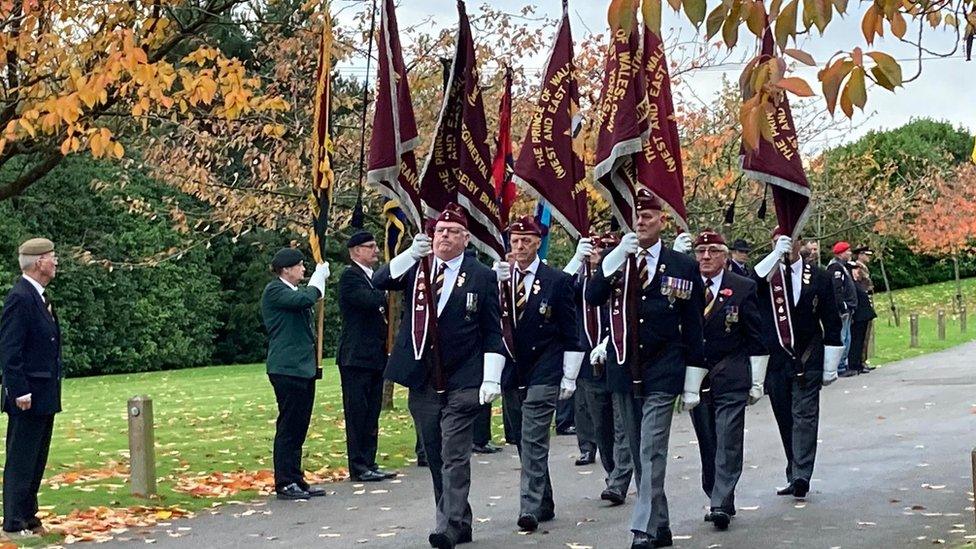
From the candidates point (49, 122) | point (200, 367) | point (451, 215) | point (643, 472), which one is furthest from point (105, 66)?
point (200, 367)

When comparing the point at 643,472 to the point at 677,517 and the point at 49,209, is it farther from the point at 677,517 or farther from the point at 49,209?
the point at 49,209

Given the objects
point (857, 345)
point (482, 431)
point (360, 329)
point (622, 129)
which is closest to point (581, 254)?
point (622, 129)

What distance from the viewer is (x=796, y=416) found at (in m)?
11.9

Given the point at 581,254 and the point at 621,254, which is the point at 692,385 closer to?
the point at 621,254

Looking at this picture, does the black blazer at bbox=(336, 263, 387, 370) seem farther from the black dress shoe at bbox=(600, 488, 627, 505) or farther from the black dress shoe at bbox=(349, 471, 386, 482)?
the black dress shoe at bbox=(600, 488, 627, 505)

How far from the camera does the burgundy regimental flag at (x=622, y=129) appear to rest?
34.3 ft

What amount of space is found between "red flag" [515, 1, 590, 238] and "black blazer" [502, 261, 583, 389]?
113cm

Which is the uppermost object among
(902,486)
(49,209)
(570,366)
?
(49,209)

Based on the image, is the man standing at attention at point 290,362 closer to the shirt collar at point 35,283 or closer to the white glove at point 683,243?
the shirt collar at point 35,283

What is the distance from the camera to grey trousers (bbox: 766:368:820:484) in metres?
11.8

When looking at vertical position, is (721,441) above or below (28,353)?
below

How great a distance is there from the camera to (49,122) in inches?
456

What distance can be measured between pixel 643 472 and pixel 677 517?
4.86 feet

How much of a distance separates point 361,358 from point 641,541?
5.05 m
